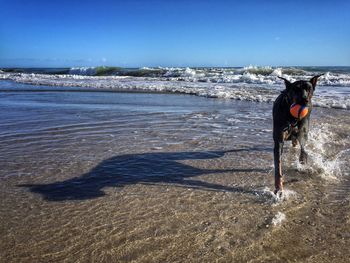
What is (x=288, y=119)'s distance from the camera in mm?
4652

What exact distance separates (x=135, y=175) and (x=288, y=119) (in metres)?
2.32

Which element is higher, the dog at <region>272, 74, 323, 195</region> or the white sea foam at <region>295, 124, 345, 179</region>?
the dog at <region>272, 74, 323, 195</region>

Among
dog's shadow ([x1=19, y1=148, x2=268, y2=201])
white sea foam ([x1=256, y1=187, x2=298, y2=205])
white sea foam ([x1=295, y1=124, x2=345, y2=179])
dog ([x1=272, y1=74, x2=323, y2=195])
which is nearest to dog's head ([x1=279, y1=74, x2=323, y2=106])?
dog ([x1=272, y1=74, x2=323, y2=195])

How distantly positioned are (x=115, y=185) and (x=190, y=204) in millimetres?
1185

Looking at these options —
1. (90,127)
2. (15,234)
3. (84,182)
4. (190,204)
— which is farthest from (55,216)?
(90,127)

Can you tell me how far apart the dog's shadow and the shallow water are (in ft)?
0.05

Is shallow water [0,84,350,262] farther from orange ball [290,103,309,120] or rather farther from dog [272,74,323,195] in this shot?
orange ball [290,103,309,120]

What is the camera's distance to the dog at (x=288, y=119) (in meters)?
4.30

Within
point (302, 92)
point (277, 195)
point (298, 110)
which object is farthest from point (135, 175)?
point (302, 92)

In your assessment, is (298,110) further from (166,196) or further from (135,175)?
(135,175)

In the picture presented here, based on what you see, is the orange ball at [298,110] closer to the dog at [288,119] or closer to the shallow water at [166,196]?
the dog at [288,119]

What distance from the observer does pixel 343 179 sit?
5008 mm

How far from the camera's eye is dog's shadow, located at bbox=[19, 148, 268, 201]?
4.57 m

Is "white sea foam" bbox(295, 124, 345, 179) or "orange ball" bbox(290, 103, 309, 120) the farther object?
"white sea foam" bbox(295, 124, 345, 179)
